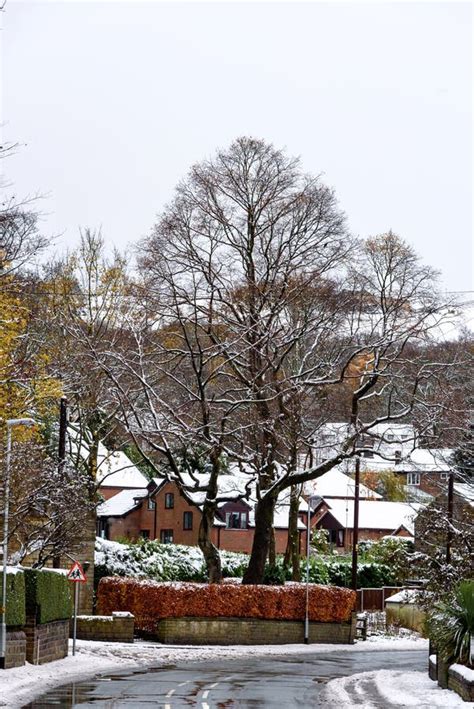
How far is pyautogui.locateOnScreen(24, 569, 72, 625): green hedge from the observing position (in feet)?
96.6

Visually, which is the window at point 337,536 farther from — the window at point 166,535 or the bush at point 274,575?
the bush at point 274,575

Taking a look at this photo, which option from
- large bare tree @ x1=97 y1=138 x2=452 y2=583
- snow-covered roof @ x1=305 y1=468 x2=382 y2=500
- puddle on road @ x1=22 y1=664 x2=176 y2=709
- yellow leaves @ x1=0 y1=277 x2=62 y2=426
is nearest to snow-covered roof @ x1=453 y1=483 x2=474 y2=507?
large bare tree @ x1=97 y1=138 x2=452 y2=583

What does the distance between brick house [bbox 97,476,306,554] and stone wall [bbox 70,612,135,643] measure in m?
28.4

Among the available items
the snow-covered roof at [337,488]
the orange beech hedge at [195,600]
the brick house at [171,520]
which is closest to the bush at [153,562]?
the orange beech hedge at [195,600]

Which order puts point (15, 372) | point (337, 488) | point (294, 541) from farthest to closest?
point (337, 488) < point (294, 541) < point (15, 372)

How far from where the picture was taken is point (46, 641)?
3069cm

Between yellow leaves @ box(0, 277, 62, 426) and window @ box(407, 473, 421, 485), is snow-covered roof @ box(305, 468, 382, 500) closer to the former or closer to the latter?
window @ box(407, 473, 421, 485)

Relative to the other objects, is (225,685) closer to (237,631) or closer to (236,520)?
(237,631)

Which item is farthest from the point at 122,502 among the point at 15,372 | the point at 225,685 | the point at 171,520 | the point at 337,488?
the point at 15,372

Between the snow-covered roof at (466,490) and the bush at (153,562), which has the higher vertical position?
the snow-covered roof at (466,490)

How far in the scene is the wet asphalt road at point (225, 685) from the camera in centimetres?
2242

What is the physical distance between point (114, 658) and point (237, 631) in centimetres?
1101

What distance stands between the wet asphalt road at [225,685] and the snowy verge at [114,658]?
0.68 m

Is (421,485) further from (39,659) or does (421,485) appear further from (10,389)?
(10,389)
